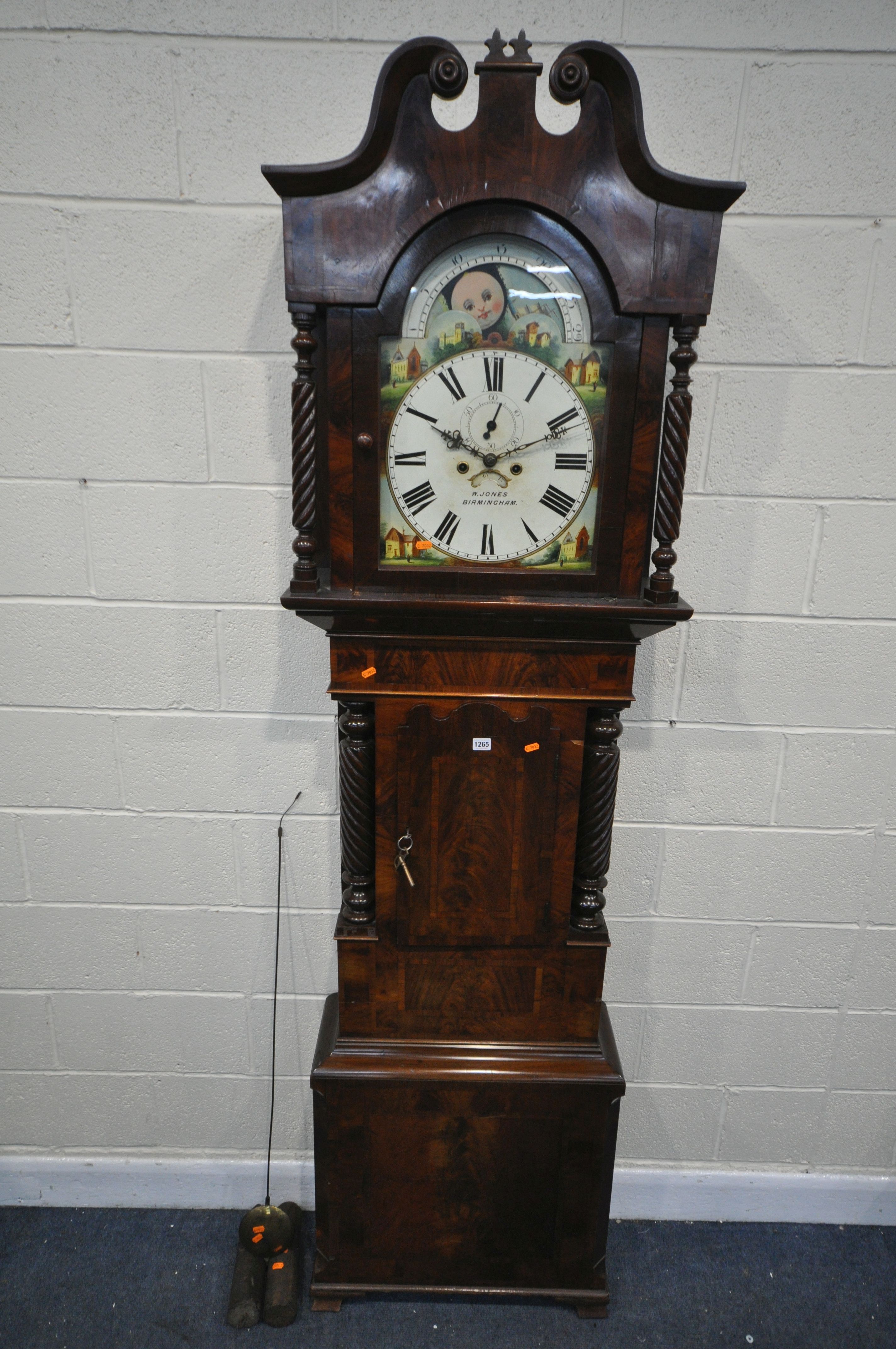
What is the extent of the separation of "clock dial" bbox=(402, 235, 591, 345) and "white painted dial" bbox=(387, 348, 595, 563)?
38 millimetres

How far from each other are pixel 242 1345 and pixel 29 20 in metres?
2.27

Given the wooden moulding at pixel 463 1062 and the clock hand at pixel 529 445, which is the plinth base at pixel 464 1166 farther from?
the clock hand at pixel 529 445

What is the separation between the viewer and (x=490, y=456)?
3.91ft

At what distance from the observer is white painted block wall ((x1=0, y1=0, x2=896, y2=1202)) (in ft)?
4.27

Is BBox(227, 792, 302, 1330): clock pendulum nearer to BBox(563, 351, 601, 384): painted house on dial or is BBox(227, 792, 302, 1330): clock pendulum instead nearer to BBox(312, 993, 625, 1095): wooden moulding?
BBox(312, 993, 625, 1095): wooden moulding

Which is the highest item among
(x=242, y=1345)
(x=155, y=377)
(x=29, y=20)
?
(x=29, y=20)

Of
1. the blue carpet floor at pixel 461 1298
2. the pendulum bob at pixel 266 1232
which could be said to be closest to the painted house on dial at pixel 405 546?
the pendulum bob at pixel 266 1232

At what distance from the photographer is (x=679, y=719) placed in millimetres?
1570

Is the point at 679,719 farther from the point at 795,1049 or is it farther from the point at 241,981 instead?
the point at 241,981

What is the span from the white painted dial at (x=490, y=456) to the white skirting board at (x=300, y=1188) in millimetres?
1422

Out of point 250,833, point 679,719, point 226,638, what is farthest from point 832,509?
point 250,833

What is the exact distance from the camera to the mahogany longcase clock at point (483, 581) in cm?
109

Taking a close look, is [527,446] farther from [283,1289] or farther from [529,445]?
[283,1289]

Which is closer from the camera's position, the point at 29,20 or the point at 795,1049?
the point at 29,20
